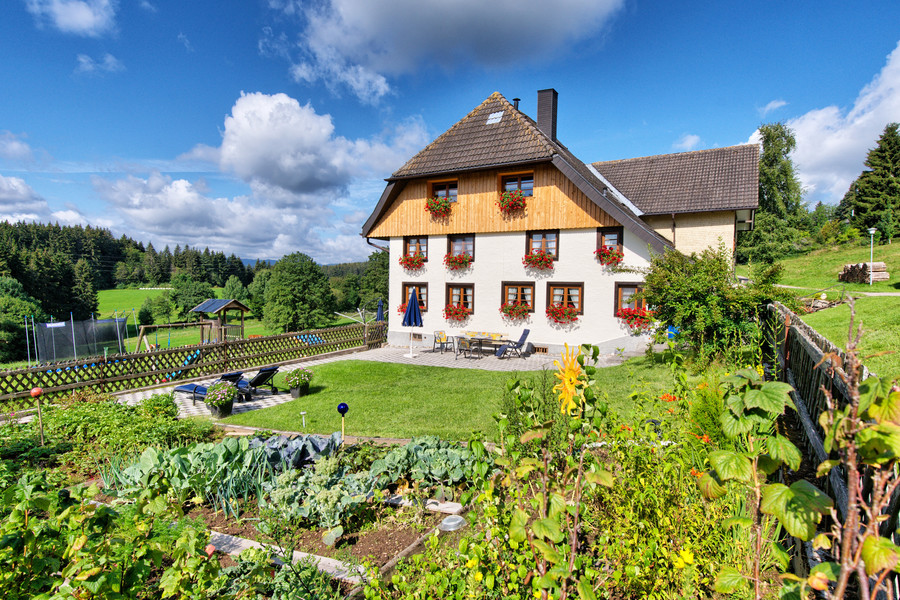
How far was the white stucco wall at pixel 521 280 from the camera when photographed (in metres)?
13.7

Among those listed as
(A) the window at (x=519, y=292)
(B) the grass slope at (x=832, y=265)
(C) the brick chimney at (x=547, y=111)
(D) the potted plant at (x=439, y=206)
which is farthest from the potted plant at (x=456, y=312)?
(B) the grass slope at (x=832, y=265)

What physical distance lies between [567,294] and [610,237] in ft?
7.29

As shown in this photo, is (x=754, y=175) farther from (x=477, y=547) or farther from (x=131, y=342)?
(x=131, y=342)

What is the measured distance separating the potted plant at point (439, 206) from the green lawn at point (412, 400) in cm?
617

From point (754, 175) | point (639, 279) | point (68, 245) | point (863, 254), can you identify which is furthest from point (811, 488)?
point (68, 245)

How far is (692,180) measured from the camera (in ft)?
53.8

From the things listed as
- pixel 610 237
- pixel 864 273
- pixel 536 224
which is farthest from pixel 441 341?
pixel 864 273

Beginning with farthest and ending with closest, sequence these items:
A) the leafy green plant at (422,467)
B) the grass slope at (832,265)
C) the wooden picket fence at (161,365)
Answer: the grass slope at (832,265) < the wooden picket fence at (161,365) < the leafy green plant at (422,467)

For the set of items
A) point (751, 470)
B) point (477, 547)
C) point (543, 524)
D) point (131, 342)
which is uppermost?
point (751, 470)

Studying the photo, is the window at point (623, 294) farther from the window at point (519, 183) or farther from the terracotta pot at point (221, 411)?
the terracotta pot at point (221, 411)

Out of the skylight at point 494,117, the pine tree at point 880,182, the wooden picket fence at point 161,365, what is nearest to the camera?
the wooden picket fence at point 161,365

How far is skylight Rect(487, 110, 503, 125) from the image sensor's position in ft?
53.0

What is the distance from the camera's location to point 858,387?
107cm

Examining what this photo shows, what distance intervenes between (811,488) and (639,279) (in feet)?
42.6
